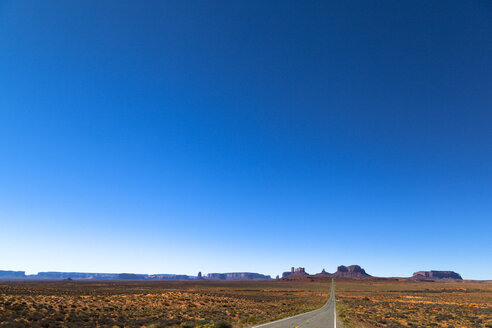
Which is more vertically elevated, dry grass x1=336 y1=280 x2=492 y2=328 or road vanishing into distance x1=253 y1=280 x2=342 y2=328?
road vanishing into distance x1=253 y1=280 x2=342 y2=328

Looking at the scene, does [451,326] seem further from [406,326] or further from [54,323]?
[54,323]

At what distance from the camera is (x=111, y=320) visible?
23.2 m

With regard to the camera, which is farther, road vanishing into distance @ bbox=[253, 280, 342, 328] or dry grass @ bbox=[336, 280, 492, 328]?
dry grass @ bbox=[336, 280, 492, 328]

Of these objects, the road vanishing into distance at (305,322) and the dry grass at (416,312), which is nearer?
the road vanishing into distance at (305,322)

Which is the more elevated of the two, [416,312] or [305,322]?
[305,322]

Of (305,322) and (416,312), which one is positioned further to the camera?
(416,312)

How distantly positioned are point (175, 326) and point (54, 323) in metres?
10.1

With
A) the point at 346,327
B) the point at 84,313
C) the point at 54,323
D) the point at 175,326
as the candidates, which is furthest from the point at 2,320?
the point at 346,327

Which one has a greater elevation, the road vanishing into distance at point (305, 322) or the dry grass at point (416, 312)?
the road vanishing into distance at point (305, 322)

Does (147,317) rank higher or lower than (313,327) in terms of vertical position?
lower

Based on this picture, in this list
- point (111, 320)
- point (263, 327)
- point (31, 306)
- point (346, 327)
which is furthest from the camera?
point (31, 306)

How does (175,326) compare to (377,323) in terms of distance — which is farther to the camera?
(377,323)

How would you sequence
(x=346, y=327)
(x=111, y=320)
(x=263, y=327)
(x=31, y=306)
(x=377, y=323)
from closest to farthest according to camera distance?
(x=263, y=327), (x=346, y=327), (x=111, y=320), (x=377, y=323), (x=31, y=306)

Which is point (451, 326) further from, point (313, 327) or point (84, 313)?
point (84, 313)
